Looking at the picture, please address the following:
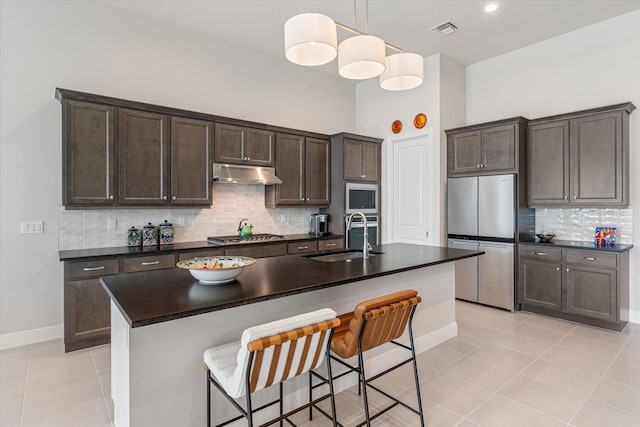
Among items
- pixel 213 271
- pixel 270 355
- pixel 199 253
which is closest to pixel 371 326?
pixel 270 355

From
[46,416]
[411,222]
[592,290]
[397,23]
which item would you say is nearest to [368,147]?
[411,222]

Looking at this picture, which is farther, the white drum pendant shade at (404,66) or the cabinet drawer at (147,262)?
the cabinet drawer at (147,262)

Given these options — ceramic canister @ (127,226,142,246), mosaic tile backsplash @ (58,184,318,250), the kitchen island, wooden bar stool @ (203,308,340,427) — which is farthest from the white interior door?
wooden bar stool @ (203,308,340,427)

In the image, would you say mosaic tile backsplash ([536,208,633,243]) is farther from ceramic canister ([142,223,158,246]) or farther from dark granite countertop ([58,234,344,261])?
ceramic canister ([142,223,158,246])

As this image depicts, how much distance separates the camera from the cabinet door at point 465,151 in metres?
4.79

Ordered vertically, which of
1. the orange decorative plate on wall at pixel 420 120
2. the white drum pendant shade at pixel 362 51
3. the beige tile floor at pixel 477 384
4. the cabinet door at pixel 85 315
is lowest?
the beige tile floor at pixel 477 384

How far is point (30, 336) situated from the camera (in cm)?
345

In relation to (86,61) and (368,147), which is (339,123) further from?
(86,61)

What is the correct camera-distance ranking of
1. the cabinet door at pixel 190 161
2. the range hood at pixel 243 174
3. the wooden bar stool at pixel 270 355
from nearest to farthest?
the wooden bar stool at pixel 270 355 < the cabinet door at pixel 190 161 < the range hood at pixel 243 174

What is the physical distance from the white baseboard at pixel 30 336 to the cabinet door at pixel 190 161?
1.70 metres

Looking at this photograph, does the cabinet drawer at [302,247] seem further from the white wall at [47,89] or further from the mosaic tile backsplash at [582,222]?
the mosaic tile backsplash at [582,222]

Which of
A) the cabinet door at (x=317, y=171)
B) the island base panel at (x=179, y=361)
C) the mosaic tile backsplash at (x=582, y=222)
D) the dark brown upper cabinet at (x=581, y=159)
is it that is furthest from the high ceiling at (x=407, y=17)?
the island base panel at (x=179, y=361)

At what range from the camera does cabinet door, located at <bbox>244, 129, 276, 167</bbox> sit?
4523mm

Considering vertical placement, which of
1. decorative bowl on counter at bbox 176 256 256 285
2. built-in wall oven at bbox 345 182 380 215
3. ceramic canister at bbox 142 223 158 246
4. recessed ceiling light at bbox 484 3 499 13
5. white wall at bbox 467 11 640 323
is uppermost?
recessed ceiling light at bbox 484 3 499 13
